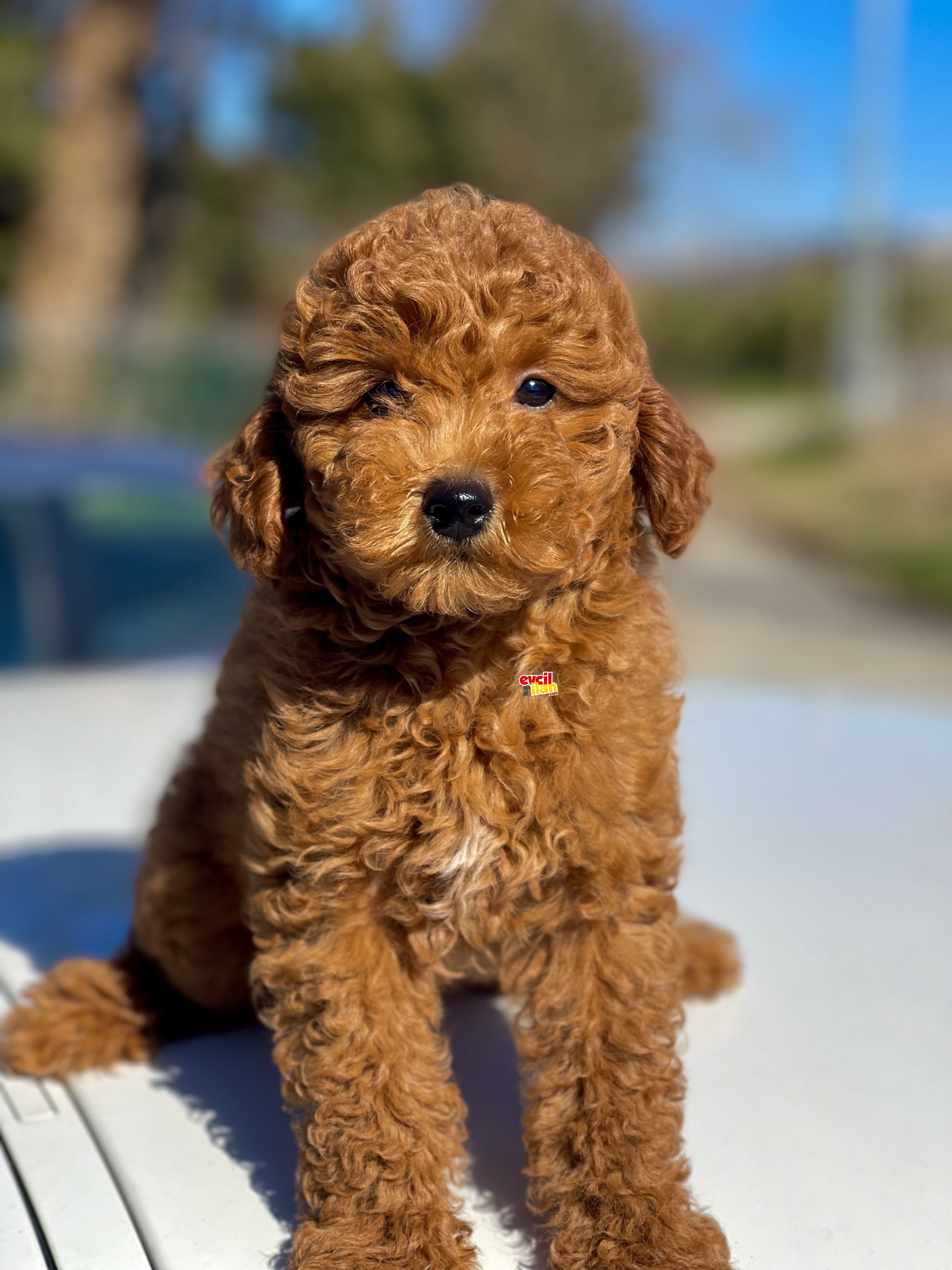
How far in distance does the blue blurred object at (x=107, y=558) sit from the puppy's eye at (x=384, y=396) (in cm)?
341

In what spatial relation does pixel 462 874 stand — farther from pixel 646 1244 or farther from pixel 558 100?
pixel 558 100

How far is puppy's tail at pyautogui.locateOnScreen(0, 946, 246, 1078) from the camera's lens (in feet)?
7.70

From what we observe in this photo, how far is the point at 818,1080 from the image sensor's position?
7.09ft

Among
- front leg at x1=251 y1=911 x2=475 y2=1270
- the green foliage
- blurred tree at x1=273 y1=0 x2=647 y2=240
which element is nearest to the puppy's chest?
front leg at x1=251 y1=911 x2=475 y2=1270

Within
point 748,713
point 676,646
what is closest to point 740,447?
point 748,713

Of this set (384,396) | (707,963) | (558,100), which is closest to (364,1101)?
(707,963)

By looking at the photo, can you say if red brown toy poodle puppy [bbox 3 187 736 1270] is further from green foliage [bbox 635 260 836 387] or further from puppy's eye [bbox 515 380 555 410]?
green foliage [bbox 635 260 836 387]

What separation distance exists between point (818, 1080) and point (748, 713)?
6.20ft

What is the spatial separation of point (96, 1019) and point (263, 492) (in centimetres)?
116

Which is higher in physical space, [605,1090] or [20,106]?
[20,106]

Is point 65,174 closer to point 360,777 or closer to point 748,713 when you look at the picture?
point 748,713

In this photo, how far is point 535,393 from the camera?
1945 millimetres

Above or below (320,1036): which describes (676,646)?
above

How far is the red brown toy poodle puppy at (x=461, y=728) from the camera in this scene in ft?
6.00
